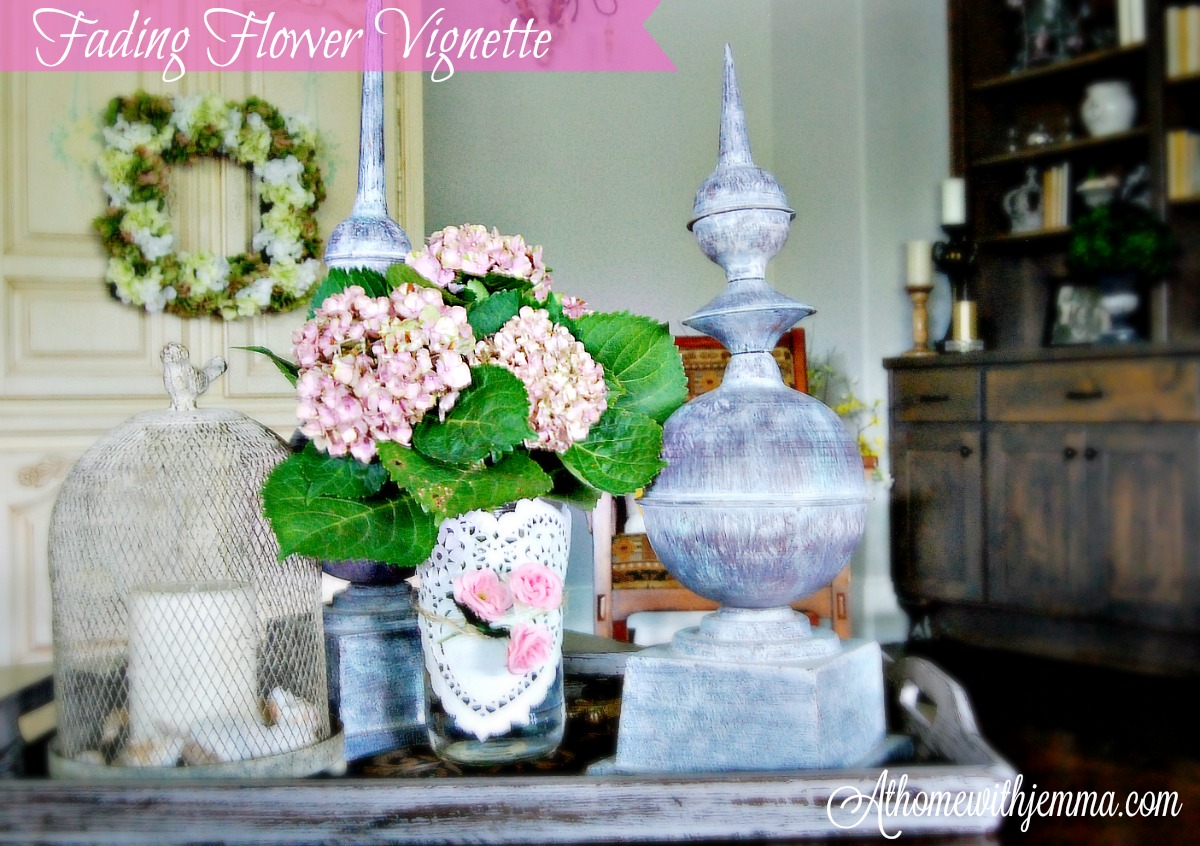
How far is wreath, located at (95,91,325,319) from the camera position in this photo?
208 centimetres

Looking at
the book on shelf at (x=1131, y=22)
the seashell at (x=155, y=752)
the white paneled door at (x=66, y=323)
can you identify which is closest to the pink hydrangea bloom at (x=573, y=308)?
the seashell at (x=155, y=752)

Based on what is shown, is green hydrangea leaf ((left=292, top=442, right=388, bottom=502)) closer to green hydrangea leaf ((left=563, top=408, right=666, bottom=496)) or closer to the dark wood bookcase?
green hydrangea leaf ((left=563, top=408, right=666, bottom=496))

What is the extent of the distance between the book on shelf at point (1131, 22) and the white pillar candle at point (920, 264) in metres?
0.81

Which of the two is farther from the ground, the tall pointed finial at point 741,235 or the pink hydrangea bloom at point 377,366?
the tall pointed finial at point 741,235

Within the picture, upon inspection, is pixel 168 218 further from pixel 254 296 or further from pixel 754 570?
pixel 754 570

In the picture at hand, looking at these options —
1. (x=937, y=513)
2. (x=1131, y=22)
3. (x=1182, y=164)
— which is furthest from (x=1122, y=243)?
(x=937, y=513)

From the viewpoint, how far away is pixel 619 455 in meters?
0.59

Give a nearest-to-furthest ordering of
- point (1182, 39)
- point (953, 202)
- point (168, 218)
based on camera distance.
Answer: point (1182, 39), point (168, 218), point (953, 202)

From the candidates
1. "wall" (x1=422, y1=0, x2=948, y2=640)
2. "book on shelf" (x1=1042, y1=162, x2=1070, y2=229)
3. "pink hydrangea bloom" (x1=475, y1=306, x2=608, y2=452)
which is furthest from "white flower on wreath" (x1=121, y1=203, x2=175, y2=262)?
"book on shelf" (x1=1042, y1=162, x2=1070, y2=229)

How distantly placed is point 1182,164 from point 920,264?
3.04 feet

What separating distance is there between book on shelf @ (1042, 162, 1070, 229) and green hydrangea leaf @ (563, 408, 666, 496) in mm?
2409

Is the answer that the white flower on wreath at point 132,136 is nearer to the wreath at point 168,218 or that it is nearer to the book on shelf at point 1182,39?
the wreath at point 168,218

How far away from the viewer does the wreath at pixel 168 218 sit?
208cm

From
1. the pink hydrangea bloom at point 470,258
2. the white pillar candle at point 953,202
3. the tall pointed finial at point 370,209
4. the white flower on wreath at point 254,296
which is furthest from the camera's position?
the white pillar candle at point 953,202
